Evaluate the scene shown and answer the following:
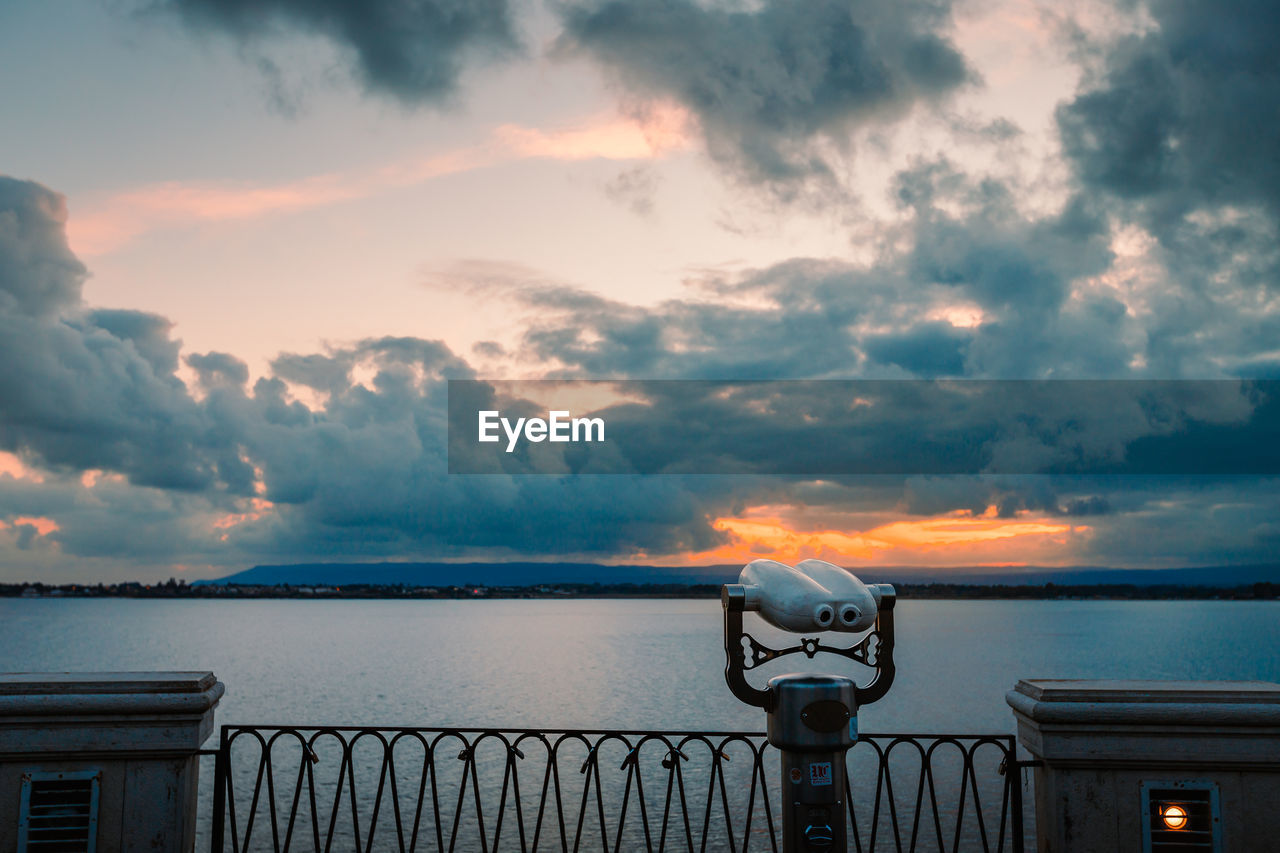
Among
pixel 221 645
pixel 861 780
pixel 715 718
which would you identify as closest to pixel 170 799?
pixel 861 780

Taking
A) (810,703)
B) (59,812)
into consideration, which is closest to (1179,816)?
(810,703)

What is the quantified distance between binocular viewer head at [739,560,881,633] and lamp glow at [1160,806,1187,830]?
72.4 inches

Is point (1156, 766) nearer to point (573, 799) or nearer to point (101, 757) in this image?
point (101, 757)

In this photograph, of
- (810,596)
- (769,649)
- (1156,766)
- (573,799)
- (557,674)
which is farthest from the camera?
(557,674)

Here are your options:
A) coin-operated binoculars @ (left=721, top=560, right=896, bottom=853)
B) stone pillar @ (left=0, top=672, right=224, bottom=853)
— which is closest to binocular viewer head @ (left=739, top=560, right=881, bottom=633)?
coin-operated binoculars @ (left=721, top=560, right=896, bottom=853)

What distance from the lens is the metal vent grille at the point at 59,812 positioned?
4.85m

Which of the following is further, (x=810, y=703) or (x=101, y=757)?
(x=101, y=757)

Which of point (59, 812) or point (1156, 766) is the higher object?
point (1156, 766)

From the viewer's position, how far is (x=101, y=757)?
16.1 feet

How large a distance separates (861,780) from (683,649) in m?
61.9

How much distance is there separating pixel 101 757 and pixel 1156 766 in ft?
17.0

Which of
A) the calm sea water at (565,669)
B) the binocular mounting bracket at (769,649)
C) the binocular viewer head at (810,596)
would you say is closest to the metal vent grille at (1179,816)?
the binocular mounting bracket at (769,649)

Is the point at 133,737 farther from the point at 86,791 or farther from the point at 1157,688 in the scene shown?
the point at 1157,688

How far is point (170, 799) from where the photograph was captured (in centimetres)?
494
